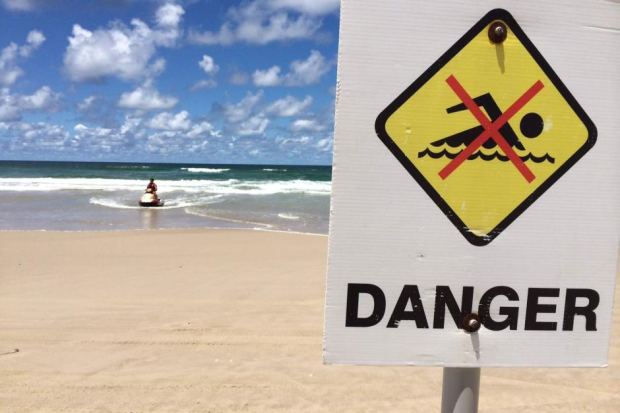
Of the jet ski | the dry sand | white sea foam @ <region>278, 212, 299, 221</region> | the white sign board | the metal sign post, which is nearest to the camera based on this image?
the white sign board

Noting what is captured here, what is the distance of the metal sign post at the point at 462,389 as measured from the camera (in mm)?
1301

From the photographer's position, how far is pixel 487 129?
1.20 meters

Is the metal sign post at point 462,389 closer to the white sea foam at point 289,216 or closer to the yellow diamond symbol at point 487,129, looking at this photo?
the yellow diamond symbol at point 487,129

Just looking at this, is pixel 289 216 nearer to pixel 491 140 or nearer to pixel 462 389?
pixel 462 389

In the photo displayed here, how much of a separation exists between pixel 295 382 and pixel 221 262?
193 inches

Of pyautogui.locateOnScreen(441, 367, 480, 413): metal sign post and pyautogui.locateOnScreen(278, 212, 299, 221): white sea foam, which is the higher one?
pyautogui.locateOnScreen(441, 367, 480, 413): metal sign post

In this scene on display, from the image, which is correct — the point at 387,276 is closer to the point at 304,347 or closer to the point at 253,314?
the point at 304,347

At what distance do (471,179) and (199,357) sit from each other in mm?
3505

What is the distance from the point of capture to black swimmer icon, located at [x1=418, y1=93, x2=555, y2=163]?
3.92 ft

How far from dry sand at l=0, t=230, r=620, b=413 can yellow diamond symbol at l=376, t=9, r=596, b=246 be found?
257cm

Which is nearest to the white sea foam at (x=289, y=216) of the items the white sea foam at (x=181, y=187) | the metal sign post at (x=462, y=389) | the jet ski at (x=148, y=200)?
the jet ski at (x=148, y=200)

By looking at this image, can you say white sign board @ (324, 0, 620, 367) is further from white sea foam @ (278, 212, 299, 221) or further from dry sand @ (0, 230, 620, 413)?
white sea foam @ (278, 212, 299, 221)

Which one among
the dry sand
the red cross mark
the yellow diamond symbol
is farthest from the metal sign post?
the dry sand

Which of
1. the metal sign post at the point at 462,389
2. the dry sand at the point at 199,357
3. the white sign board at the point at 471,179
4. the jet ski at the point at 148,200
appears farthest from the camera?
the jet ski at the point at 148,200
